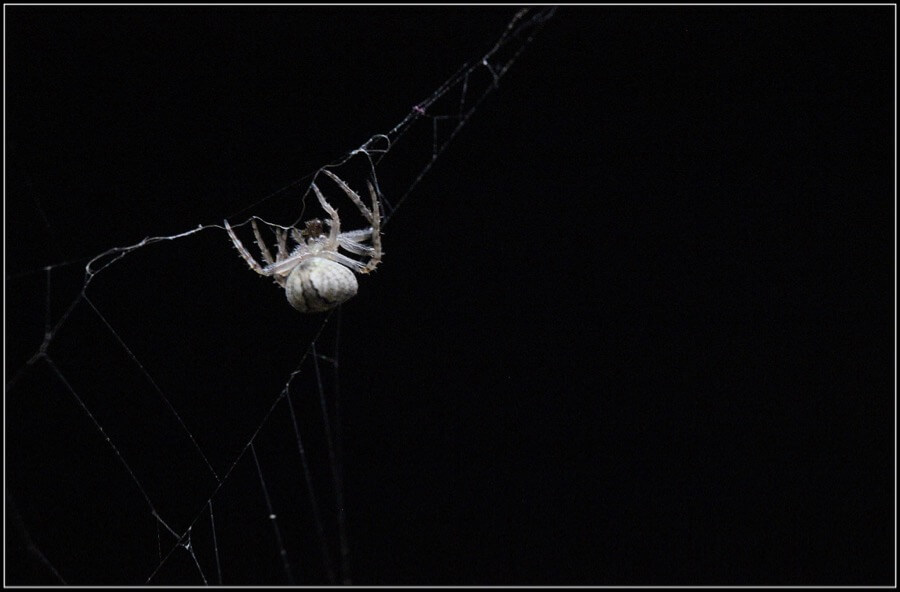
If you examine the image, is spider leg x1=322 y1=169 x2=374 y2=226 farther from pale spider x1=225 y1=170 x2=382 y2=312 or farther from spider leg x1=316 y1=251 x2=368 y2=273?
spider leg x1=316 y1=251 x2=368 y2=273

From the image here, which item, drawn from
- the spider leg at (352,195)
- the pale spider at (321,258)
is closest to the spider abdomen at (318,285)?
the pale spider at (321,258)

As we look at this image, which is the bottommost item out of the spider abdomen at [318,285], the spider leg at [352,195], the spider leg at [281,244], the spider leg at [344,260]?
the spider abdomen at [318,285]

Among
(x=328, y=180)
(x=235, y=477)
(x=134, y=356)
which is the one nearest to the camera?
(x=328, y=180)

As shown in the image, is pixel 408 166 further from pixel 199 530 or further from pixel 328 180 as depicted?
pixel 199 530

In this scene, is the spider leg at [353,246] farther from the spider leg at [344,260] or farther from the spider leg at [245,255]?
the spider leg at [245,255]

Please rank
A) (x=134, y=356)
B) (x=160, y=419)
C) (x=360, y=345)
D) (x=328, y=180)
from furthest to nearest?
(x=360, y=345) → (x=160, y=419) → (x=134, y=356) → (x=328, y=180)

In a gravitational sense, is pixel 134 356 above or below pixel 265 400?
above

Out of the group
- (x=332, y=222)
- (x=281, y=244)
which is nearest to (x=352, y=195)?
(x=332, y=222)

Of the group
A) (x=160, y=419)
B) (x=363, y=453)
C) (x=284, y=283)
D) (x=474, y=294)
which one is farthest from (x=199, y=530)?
(x=474, y=294)

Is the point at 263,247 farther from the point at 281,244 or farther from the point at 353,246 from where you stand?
the point at 353,246
